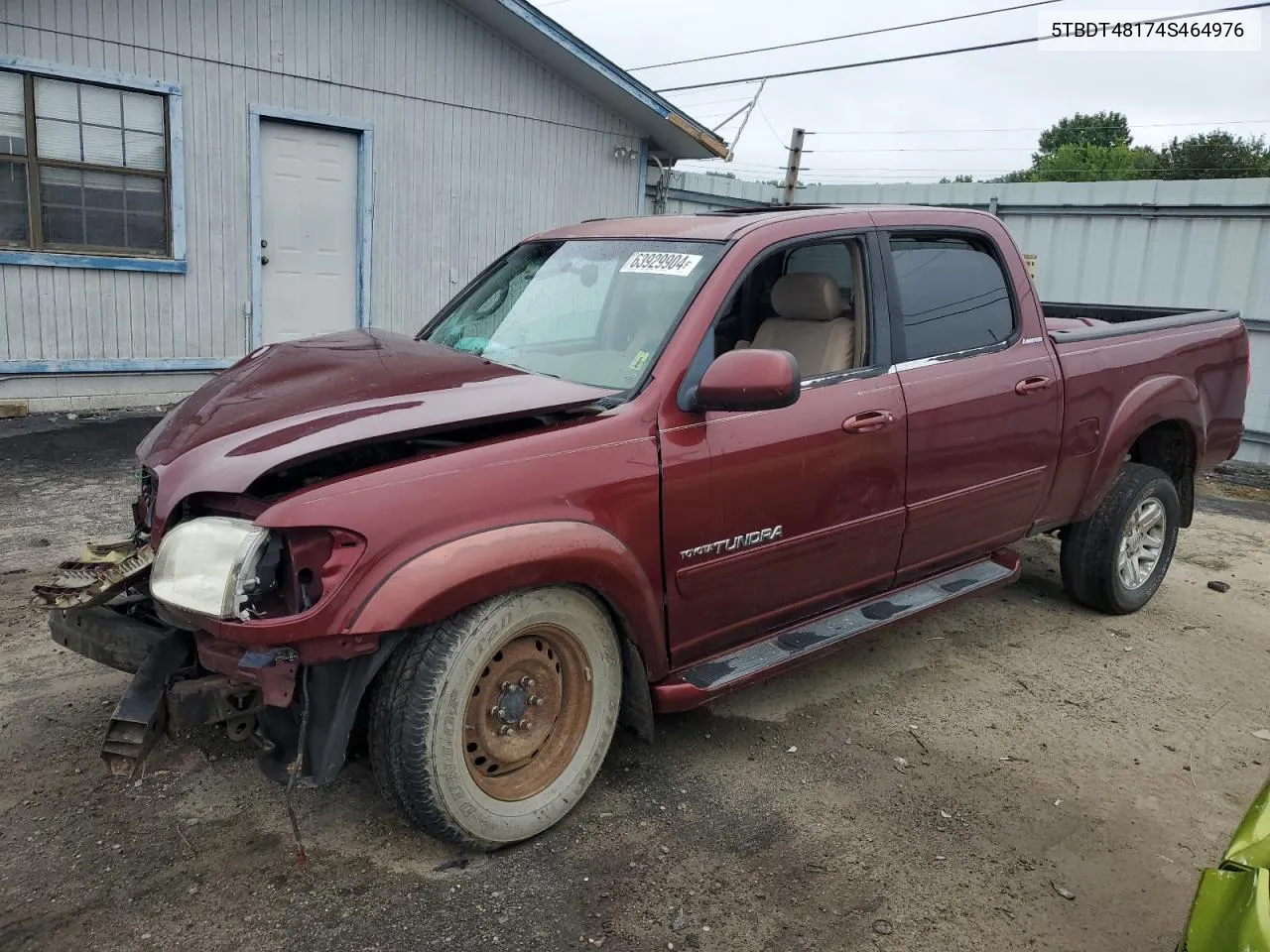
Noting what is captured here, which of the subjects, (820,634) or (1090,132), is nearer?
(820,634)

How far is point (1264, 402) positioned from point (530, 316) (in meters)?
9.83

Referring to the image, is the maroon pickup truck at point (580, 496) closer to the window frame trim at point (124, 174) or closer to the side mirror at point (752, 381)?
the side mirror at point (752, 381)

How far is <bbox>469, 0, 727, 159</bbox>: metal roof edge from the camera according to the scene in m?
9.80

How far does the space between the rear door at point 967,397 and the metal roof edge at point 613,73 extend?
6.99 meters

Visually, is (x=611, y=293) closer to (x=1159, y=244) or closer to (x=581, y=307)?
(x=581, y=307)

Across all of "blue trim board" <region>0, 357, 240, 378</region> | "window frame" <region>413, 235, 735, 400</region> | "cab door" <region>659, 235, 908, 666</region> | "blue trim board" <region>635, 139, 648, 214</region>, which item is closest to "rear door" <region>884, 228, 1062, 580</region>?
"cab door" <region>659, 235, 908, 666</region>

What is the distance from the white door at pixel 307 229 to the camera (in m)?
9.36

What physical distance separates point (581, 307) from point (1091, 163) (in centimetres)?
5825

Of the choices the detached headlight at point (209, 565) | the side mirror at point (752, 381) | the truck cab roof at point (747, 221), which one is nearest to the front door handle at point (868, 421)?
the side mirror at point (752, 381)

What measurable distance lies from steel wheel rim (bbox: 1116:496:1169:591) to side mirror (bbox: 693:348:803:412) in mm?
2889

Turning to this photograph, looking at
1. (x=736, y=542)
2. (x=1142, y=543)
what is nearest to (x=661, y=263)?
(x=736, y=542)

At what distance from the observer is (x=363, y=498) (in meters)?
2.52

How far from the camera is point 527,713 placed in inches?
117

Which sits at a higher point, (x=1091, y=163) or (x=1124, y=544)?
(x=1091, y=163)
